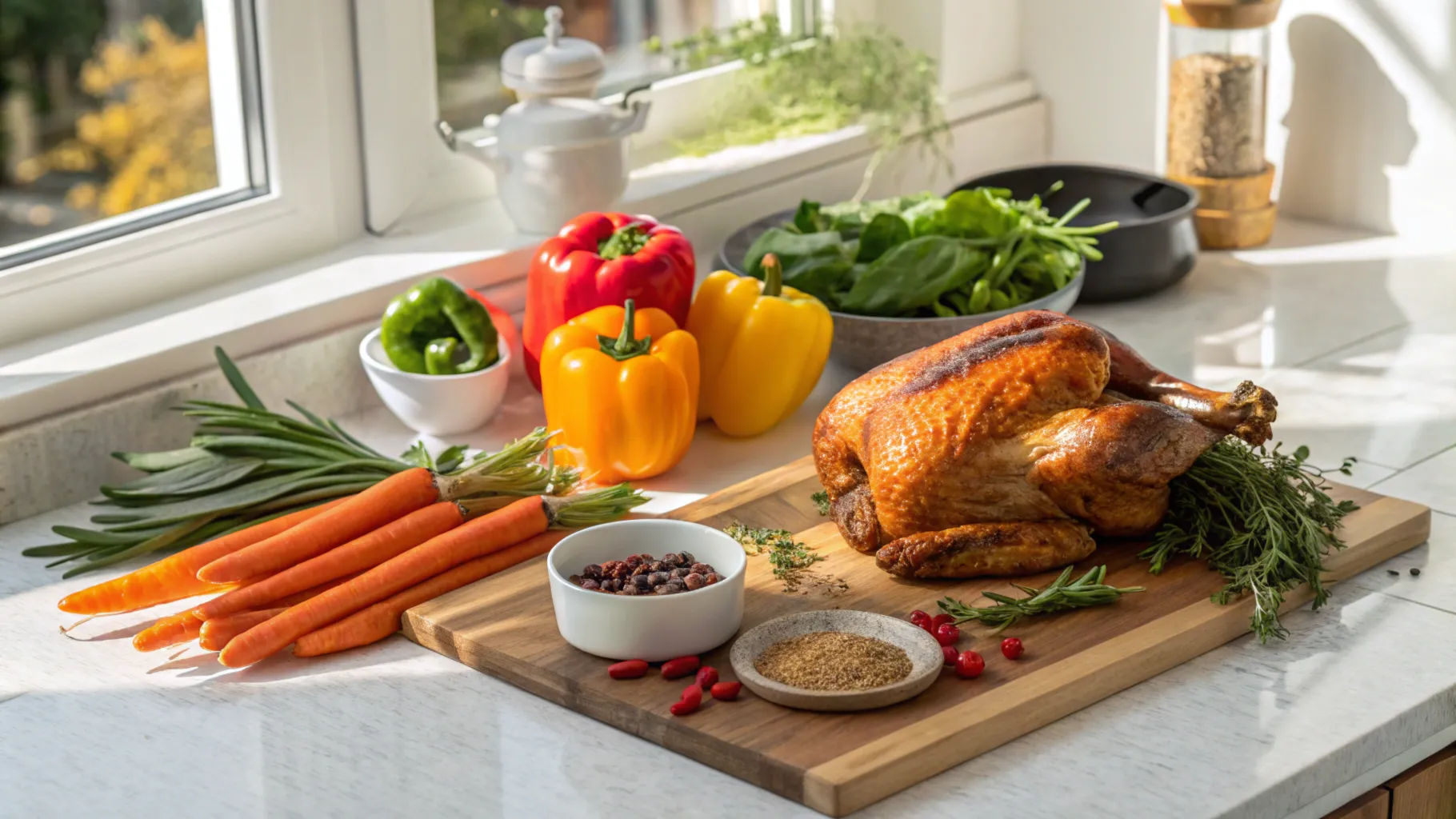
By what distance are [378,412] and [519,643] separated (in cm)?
70

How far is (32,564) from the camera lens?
162 centimetres

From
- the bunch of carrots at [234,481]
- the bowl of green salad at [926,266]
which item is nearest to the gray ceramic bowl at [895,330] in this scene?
the bowl of green salad at [926,266]

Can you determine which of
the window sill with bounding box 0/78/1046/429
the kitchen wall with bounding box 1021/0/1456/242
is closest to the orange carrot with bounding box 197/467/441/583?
the window sill with bounding box 0/78/1046/429

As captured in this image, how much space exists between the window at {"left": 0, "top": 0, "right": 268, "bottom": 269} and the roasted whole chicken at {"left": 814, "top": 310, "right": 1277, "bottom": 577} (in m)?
0.97

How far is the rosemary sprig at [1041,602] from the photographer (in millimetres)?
1396

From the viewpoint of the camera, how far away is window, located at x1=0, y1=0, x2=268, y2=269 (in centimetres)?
196

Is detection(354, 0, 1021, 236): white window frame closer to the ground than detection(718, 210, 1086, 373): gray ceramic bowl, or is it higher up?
higher up

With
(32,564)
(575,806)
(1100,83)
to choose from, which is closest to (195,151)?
(32,564)

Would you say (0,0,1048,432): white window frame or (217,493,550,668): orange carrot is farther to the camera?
(0,0,1048,432): white window frame

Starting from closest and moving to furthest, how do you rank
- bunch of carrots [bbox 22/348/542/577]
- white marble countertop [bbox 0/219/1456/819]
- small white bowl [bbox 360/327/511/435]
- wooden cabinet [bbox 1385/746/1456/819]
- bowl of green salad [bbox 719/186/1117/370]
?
white marble countertop [bbox 0/219/1456/819]
wooden cabinet [bbox 1385/746/1456/819]
bunch of carrots [bbox 22/348/542/577]
small white bowl [bbox 360/327/511/435]
bowl of green salad [bbox 719/186/1117/370]

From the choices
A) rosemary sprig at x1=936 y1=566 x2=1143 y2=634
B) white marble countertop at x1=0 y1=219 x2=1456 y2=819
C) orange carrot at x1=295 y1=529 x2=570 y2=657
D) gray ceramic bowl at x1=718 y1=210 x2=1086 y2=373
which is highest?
gray ceramic bowl at x1=718 y1=210 x2=1086 y2=373

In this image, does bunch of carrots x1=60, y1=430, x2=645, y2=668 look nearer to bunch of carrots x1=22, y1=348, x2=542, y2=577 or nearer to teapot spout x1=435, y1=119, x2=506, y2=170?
bunch of carrots x1=22, y1=348, x2=542, y2=577

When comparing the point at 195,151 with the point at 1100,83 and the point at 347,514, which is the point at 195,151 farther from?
the point at 1100,83

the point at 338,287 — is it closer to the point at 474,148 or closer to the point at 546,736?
the point at 474,148
